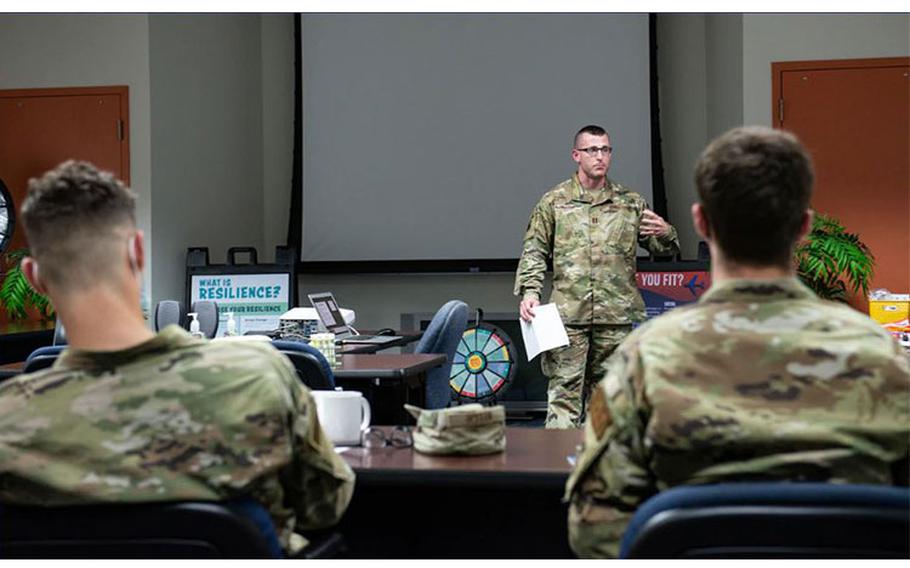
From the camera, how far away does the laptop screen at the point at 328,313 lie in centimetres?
478

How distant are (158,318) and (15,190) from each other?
2.20 m

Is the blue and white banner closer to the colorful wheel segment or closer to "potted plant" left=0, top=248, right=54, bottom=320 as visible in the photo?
"potted plant" left=0, top=248, right=54, bottom=320

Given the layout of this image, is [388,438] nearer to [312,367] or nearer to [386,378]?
[312,367]

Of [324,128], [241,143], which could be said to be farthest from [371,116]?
[241,143]

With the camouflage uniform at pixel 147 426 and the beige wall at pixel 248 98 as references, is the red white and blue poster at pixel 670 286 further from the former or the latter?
the camouflage uniform at pixel 147 426

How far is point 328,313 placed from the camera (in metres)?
4.82

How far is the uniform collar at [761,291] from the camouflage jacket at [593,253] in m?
3.31

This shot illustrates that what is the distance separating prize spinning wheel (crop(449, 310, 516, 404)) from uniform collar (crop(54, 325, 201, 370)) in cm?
534

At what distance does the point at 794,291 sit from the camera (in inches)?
56.0

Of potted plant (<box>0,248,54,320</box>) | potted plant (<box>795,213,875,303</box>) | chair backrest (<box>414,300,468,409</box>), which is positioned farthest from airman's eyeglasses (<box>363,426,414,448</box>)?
potted plant (<box>0,248,54,320</box>)

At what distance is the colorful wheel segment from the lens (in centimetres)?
681

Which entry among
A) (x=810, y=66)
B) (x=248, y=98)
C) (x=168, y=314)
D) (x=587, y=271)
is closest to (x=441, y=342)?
(x=587, y=271)

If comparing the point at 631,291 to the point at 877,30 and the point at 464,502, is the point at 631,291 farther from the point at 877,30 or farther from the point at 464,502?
the point at 464,502

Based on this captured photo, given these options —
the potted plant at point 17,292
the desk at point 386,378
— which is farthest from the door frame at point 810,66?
the potted plant at point 17,292
